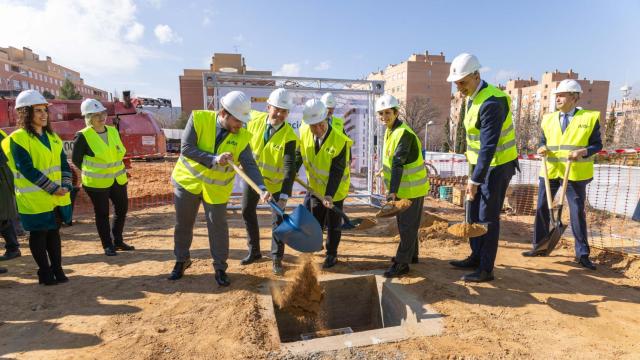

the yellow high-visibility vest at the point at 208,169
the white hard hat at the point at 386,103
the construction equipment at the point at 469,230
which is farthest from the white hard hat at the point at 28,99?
the construction equipment at the point at 469,230

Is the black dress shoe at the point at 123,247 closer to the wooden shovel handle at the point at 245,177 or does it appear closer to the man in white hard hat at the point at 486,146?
the wooden shovel handle at the point at 245,177

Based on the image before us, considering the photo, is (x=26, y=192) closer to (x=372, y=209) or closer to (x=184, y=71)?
(x=372, y=209)

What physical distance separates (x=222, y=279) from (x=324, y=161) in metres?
1.65

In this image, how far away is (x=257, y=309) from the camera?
3371 mm

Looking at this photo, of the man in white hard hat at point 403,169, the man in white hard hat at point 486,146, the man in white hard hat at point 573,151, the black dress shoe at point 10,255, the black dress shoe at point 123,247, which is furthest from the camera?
the black dress shoe at point 123,247

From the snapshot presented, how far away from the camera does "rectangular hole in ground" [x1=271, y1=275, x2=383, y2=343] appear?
160 inches

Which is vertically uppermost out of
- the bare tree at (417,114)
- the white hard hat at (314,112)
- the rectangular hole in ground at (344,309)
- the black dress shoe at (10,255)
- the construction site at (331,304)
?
the bare tree at (417,114)

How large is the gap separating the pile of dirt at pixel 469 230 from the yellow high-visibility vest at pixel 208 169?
2.26m

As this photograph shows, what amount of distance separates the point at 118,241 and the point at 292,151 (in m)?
2.90

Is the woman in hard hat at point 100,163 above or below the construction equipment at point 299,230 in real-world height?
above

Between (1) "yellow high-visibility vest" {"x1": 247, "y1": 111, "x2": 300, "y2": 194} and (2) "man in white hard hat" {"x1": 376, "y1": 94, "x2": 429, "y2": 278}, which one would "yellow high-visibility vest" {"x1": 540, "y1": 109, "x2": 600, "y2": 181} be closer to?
(2) "man in white hard hat" {"x1": 376, "y1": 94, "x2": 429, "y2": 278}

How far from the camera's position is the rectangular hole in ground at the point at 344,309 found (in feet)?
13.3

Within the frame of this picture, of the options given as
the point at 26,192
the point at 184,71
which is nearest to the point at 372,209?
the point at 26,192

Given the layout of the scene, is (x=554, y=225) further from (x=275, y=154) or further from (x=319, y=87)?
(x=319, y=87)
